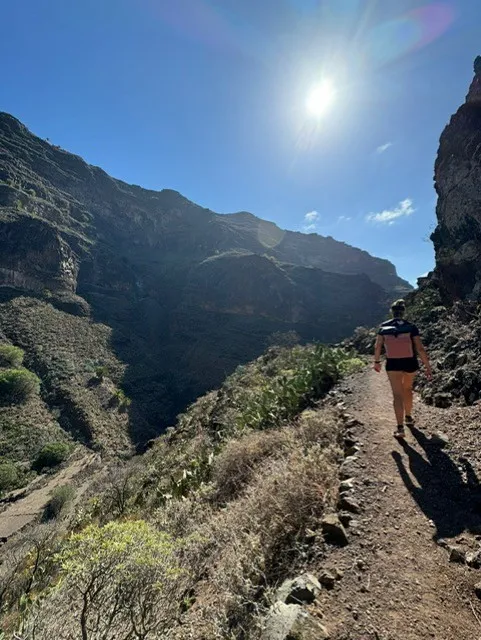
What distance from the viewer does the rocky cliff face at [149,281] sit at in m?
57.8

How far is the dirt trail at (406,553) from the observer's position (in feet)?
6.67

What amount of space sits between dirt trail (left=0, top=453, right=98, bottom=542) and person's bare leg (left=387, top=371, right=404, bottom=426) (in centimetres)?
2216

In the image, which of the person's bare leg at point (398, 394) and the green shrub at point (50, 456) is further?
the green shrub at point (50, 456)

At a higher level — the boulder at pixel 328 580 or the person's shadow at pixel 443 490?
the person's shadow at pixel 443 490

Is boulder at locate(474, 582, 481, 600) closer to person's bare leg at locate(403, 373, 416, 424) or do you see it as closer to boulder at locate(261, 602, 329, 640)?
boulder at locate(261, 602, 329, 640)

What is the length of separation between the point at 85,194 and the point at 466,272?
119396mm

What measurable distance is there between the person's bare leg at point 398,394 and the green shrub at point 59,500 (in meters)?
21.1

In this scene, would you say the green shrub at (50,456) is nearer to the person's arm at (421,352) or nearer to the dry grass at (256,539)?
the dry grass at (256,539)

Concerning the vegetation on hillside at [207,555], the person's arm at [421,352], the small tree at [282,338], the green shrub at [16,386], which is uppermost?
the small tree at [282,338]

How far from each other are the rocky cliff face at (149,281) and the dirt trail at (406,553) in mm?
40160

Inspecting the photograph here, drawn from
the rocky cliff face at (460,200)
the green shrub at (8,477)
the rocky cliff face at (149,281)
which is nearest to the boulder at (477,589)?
the rocky cliff face at (460,200)

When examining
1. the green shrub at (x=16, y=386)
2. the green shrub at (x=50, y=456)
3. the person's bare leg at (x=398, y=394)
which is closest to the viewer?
the person's bare leg at (x=398, y=394)

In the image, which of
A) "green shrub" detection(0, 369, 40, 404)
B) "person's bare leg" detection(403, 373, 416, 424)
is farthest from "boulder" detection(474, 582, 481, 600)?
"green shrub" detection(0, 369, 40, 404)

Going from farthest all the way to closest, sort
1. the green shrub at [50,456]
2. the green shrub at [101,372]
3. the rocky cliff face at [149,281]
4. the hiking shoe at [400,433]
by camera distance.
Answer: the rocky cliff face at [149,281]
the green shrub at [101,372]
the green shrub at [50,456]
the hiking shoe at [400,433]
